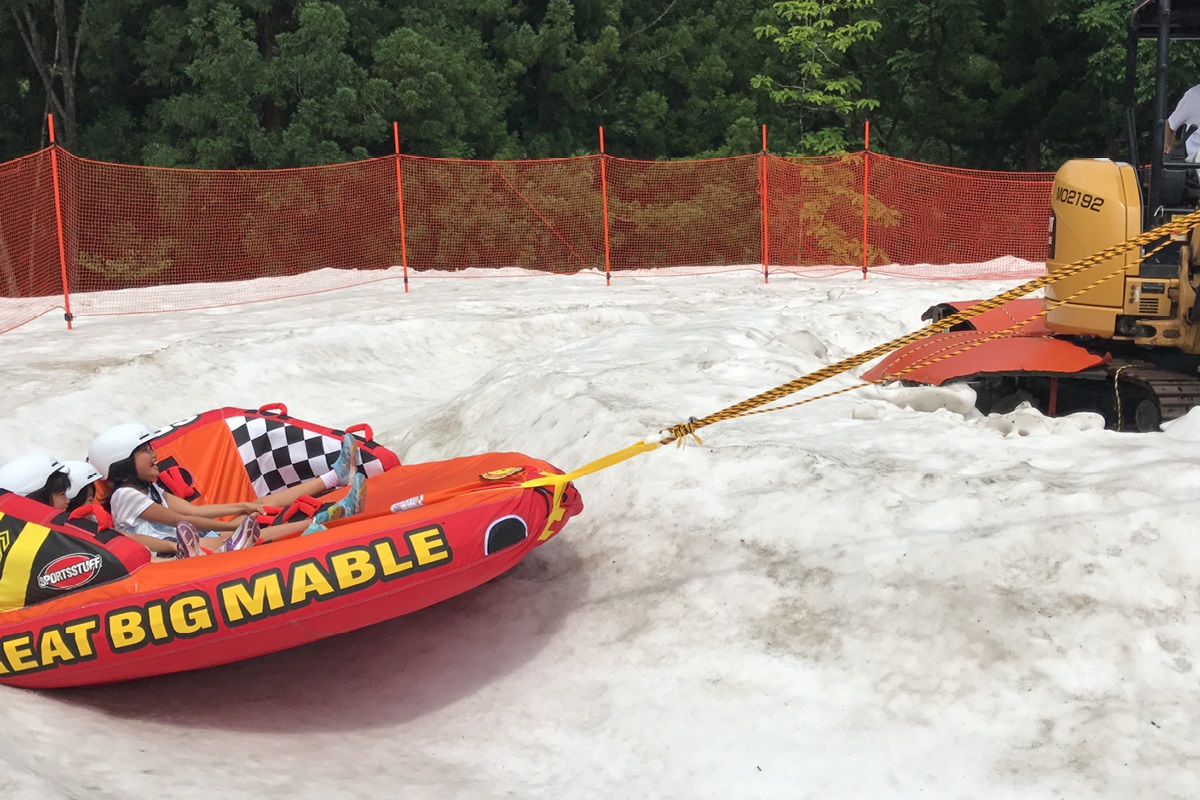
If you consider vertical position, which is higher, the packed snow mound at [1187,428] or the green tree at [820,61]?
the green tree at [820,61]

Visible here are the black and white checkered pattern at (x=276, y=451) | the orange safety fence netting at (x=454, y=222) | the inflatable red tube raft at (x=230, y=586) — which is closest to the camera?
the inflatable red tube raft at (x=230, y=586)

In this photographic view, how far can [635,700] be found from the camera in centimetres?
446

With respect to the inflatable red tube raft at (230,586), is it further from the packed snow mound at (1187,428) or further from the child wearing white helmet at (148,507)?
the packed snow mound at (1187,428)

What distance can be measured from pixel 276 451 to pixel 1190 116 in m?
5.75

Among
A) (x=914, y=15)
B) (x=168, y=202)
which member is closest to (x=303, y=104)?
(x=168, y=202)

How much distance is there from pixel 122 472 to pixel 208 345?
16.9ft

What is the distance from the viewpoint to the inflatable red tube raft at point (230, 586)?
441 cm

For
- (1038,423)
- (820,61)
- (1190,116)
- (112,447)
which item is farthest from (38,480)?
(820,61)

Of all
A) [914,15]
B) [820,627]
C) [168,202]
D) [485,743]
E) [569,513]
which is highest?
[914,15]

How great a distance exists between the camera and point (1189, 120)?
6.83 metres

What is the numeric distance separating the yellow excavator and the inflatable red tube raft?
3.79 metres

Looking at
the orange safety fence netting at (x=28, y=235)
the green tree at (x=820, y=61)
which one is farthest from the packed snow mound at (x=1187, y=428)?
the green tree at (x=820, y=61)

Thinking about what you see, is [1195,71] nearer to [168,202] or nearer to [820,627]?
[168,202]

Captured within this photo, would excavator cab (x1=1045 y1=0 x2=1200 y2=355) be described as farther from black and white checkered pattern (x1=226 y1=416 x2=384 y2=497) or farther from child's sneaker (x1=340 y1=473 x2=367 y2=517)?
black and white checkered pattern (x1=226 y1=416 x2=384 y2=497)
